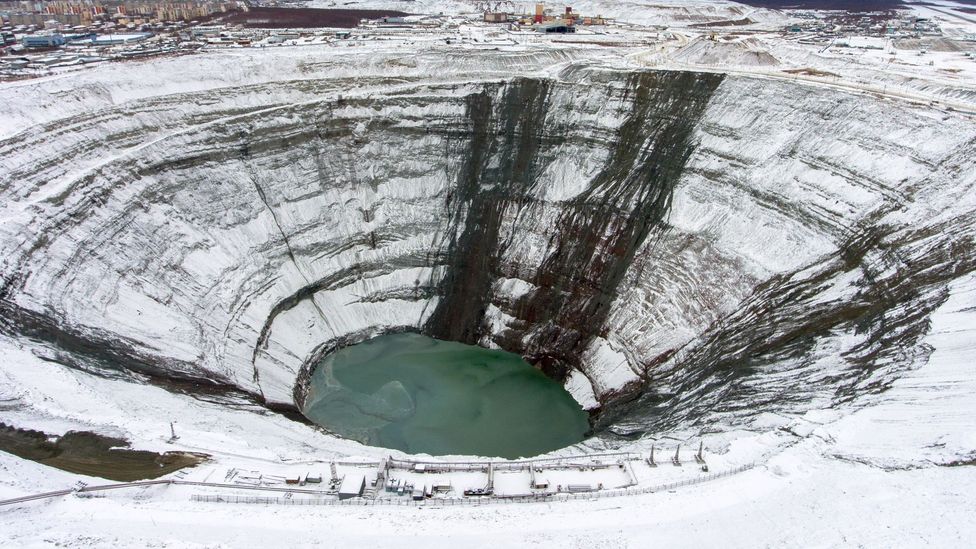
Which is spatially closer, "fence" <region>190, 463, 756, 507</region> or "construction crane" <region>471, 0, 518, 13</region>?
"fence" <region>190, 463, 756, 507</region>

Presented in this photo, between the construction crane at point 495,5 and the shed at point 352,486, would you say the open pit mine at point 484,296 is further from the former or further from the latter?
the construction crane at point 495,5

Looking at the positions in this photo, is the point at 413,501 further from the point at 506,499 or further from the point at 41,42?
the point at 41,42

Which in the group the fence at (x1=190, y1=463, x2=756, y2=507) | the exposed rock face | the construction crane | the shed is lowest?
the fence at (x1=190, y1=463, x2=756, y2=507)

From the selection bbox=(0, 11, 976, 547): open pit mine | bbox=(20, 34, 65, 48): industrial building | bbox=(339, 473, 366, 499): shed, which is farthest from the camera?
bbox=(20, 34, 65, 48): industrial building

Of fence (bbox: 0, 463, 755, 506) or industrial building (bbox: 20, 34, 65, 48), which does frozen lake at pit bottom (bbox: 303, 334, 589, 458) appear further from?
industrial building (bbox: 20, 34, 65, 48)

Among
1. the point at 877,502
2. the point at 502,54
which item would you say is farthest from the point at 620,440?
the point at 502,54

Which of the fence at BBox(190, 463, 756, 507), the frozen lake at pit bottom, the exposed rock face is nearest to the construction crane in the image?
the exposed rock face
